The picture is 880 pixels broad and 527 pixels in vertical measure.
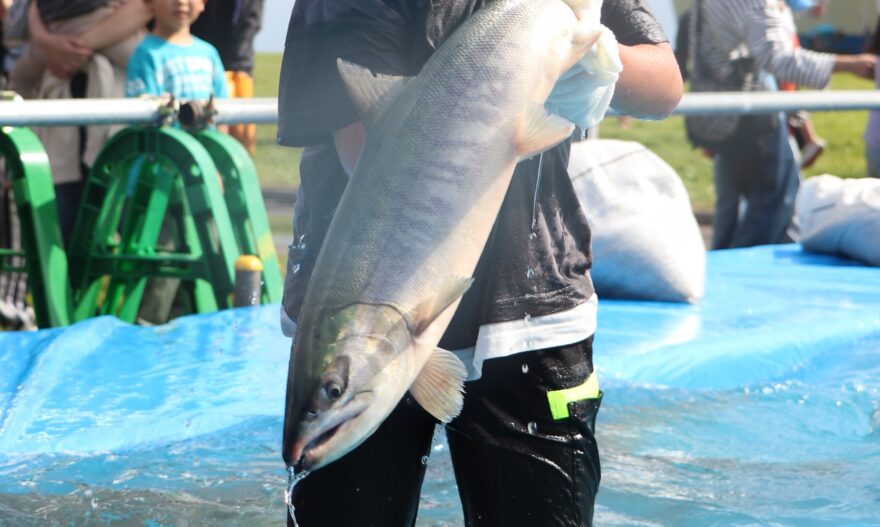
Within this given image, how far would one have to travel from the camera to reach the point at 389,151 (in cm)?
143

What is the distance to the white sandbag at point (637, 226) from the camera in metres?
4.83

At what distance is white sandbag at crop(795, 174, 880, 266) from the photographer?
18.9 feet

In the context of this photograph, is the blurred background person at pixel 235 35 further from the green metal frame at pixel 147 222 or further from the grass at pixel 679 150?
the grass at pixel 679 150

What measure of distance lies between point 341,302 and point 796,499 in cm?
215

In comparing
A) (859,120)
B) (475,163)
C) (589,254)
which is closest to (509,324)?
(589,254)

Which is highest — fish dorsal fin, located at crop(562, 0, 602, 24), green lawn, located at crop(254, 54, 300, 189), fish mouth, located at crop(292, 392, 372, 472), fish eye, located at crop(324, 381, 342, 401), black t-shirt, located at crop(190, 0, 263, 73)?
fish dorsal fin, located at crop(562, 0, 602, 24)

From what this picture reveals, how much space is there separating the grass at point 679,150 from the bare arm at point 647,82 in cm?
1036

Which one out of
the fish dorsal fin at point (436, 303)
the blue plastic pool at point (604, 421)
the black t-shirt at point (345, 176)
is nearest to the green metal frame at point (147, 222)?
the blue plastic pool at point (604, 421)

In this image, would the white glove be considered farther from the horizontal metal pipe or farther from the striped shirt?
the striped shirt

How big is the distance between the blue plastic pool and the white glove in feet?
5.46

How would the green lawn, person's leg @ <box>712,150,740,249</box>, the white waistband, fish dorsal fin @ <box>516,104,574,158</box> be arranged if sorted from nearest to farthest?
fish dorsal fin @ <box>516,104,574,158</box> → the white waistband → person's leg @ <box>712,150,740,249</box> → the green lawn

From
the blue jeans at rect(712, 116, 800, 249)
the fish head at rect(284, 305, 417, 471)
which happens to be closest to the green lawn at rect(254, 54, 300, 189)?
the blue jeans at rect(712, 116, 800, 249)

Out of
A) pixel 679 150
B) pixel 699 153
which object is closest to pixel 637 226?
pixel 699 153

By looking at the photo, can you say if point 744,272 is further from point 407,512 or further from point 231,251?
point 407,512
